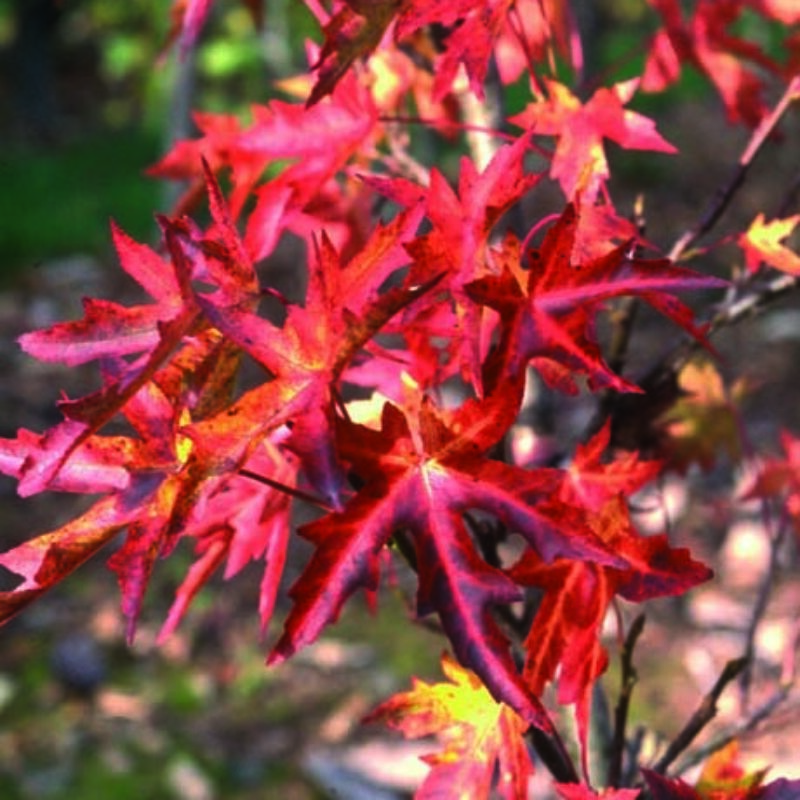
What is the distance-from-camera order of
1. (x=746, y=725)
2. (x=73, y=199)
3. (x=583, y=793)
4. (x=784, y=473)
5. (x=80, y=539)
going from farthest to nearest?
(x=73, y=199), (x=784, y=473), (x=746, y=725), (x=583, y=793), (x=80, y=539)

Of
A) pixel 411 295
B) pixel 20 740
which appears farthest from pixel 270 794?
pixel 411 295

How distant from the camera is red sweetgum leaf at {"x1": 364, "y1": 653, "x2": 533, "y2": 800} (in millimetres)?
911

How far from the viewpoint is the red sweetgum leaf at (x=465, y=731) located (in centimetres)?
91

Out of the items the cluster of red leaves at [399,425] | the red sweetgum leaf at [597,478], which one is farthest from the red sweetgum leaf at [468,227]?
the red sweetgum leaf at [597,478]

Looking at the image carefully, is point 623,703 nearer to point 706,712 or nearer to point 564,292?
point 706,712

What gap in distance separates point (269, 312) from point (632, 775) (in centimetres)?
459

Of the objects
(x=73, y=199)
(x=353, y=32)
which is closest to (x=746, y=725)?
(x=353, y=32)

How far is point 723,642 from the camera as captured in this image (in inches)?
123

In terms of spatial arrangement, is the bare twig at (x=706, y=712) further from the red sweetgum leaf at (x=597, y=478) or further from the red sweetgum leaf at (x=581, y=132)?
the red sweetgum leaf at (x=581, y=132)

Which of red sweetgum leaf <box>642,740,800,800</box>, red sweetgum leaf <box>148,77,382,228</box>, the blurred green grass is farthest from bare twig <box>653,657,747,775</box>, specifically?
the blurred green grass

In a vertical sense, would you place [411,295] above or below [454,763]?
above

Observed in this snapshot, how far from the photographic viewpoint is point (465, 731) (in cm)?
94

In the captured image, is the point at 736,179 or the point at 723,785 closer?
the point at 723,785

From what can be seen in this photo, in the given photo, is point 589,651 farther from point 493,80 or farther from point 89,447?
point 493,80
